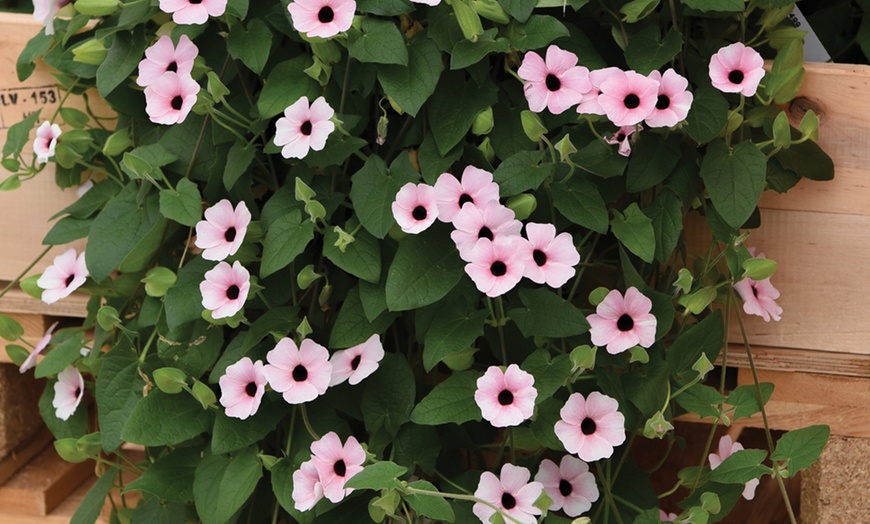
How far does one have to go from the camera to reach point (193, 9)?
2.71 ft

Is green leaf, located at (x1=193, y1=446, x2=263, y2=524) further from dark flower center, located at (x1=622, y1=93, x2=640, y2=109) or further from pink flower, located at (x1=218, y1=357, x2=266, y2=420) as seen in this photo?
dark flower center, located at (x1=622, y1=93, x2=640, y2=109)

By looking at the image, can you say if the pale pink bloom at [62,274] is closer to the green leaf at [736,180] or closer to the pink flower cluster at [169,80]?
the pink flower cluster at [169,80]

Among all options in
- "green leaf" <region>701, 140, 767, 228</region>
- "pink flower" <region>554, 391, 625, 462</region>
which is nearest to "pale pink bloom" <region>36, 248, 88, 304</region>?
"pink flower" <region>554, 391, 625, 462</region>

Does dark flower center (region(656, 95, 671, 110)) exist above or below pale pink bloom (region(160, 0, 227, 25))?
below

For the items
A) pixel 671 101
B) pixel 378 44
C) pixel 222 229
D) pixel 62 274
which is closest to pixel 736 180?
pixel 671 101

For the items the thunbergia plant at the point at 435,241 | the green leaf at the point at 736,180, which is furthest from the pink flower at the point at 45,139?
the green leaf at the point at 736,180

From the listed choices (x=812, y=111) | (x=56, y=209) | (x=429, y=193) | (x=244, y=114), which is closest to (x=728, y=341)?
(x=812, y=111)

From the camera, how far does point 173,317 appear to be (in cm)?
89

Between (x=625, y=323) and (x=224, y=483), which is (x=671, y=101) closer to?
(x=625, y=323)

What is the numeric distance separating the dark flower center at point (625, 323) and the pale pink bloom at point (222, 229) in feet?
1.12

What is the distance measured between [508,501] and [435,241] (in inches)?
9.3

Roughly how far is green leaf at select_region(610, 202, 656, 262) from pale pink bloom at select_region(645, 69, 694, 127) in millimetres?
86

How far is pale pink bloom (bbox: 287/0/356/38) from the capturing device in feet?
2.63

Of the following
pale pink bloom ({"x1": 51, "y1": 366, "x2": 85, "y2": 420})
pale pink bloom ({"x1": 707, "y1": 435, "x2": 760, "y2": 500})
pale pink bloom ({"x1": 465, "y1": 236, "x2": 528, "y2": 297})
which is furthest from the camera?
pale pink bloom ({"x1": 51, "y1": 366, "x2": 85, "y2": 420})
